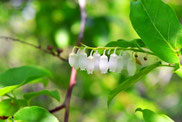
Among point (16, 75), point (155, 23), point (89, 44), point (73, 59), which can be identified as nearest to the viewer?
point (155, 23)

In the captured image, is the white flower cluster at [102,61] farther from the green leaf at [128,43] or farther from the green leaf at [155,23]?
the green leaf at [155,23]

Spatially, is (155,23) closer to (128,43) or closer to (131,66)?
(128,43)

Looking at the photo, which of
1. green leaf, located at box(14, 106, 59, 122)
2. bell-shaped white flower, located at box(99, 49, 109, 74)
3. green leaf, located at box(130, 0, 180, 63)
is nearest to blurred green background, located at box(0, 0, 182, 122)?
bell-shaped white flower, located at box(99, 49, 109, 74)

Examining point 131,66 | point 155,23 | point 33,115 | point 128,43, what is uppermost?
point 155,23

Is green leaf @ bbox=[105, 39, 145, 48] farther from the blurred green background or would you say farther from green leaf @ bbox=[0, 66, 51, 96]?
green leaf @ bbox=[0, 66, 51, 96]

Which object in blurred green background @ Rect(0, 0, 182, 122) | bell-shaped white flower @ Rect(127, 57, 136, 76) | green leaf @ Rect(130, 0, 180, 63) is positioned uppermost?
green leaf @ Rect(130, 0, 180, 63)

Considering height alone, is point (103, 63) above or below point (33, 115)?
above

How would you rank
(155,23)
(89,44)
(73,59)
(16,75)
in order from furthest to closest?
1. (89,44)
2. (16,75)
3. (73,59)
4. (155,23)

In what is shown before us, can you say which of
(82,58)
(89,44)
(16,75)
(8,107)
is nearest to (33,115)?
(8,107)
